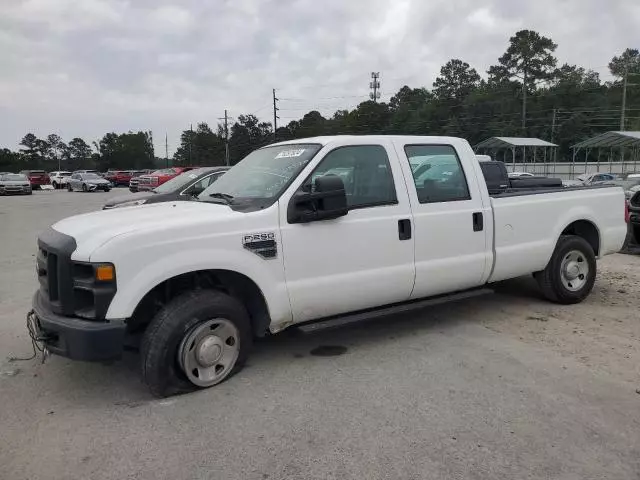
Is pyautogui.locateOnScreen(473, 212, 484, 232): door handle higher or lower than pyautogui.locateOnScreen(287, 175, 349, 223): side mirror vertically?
lower

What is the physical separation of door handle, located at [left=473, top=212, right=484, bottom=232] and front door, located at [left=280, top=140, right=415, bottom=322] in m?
0.80

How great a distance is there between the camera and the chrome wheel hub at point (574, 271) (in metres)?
6.00

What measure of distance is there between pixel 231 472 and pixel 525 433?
Answer: 175 centimetres

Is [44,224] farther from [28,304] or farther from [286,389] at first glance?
[286,389]

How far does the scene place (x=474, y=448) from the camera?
3.10 m

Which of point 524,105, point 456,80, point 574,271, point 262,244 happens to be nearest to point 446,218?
point 262,244

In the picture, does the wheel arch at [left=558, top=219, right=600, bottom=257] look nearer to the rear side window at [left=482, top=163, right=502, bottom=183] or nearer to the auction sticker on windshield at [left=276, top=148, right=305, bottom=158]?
the rear side window at [left=482, top=163, right=502, bottom=183]

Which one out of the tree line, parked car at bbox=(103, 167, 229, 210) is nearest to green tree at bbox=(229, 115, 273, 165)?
the tree line

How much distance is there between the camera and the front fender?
353cm

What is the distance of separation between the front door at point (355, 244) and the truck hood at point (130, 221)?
0.62 m

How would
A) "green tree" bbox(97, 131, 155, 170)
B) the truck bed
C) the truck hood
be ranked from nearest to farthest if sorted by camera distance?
the truck hood, the truck bed, "green tree" bbox(97, 131, 155, 170)

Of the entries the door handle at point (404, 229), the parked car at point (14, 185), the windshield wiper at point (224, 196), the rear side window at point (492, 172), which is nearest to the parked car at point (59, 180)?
the parked car at point (14, 185)

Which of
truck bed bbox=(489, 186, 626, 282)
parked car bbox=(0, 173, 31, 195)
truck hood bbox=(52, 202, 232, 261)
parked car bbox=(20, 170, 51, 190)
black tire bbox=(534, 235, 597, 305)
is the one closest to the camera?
truck hood bbox=(52, 202, 232, 261)

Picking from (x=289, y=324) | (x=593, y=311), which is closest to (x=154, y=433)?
(x=289, y=324)
